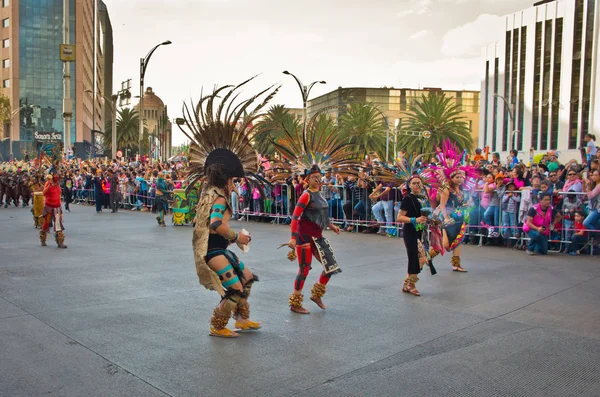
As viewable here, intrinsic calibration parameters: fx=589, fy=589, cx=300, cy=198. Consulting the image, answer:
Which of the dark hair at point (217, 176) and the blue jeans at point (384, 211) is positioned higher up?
the dark hair at point (217, 176)

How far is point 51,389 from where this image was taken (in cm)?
464

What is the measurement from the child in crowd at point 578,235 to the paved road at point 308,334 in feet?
4.41

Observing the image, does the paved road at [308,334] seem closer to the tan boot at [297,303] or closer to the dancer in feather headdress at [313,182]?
the tan boot at [297,303]

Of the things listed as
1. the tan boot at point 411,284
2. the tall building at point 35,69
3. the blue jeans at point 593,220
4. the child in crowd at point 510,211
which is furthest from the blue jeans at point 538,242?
the tall building at point 35,69

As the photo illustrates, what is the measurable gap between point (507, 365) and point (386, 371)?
3.66ft

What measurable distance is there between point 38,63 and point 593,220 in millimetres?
87211

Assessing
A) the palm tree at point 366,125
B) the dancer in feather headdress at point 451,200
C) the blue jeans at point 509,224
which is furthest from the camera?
the palm tree at point 366,125

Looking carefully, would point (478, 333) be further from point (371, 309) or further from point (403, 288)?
point (403, 288)

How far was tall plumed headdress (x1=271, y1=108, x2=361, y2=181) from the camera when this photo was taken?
8125 mm

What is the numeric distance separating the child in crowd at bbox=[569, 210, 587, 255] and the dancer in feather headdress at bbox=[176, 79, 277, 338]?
27.6 ft

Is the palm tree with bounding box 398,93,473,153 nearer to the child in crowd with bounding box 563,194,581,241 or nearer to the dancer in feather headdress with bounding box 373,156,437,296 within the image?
the child in crowd with bounding box 563,194,581,241

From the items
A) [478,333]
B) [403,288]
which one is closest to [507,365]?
[478,333]

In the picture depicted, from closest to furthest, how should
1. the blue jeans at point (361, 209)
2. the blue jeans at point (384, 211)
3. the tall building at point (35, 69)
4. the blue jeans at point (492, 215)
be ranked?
the blue jeans at point (492, 215)
the blue jeans at point (384, 211)
the blue jeans at point (361, 209)
the tall building at point (35, 69)

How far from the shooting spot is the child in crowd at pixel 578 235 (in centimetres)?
1245
